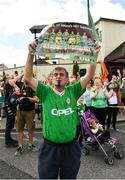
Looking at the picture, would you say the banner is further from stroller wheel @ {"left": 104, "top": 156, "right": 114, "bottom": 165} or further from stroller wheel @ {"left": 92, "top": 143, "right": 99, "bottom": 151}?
stroller wheel @ {"left": 92, "top": 143, "right": 99, "bottom": 151}

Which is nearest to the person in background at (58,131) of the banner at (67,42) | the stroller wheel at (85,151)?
the banner at (67,42)

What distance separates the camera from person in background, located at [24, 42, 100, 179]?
155 inches

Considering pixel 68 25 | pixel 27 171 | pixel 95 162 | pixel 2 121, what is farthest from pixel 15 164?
pixel 2 121

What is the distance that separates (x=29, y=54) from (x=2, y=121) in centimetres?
971

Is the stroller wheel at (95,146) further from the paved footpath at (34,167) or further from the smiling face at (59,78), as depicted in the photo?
the smiling face at (59,78)

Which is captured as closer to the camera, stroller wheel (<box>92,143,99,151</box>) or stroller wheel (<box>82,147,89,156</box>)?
stroller wheel (<box>92,143,99,151</box>)

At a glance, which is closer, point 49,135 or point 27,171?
point 49,135

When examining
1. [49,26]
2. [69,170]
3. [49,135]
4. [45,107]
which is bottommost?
[69,170]

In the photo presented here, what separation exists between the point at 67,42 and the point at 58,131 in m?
1.00

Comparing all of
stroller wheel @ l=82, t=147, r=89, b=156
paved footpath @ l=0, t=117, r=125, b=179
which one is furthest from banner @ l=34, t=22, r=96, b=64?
stroller wheel @ l=82, t=147, r=89, b=156

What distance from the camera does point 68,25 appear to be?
416 cm

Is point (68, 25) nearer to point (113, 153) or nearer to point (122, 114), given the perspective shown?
point (113, 153)

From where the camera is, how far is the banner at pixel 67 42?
159 inches

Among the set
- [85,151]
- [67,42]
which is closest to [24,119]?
[85,151]
